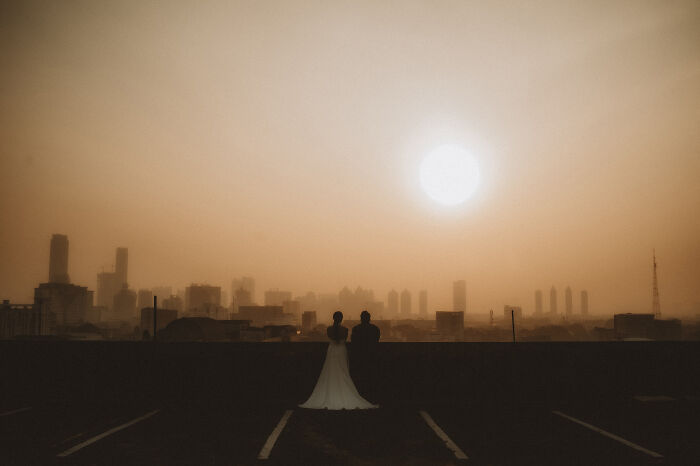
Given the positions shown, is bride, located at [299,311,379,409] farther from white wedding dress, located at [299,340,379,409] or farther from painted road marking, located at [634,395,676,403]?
painted road marking, located at [634,395,676,403]

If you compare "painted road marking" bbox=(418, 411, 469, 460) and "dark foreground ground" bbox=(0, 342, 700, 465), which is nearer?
"painted road marking" bbox=(418, 411, 469, 460)

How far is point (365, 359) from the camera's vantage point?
16.5 meters

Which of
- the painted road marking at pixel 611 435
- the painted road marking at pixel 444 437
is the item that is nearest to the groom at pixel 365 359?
the painted road marking at pixel 444 437

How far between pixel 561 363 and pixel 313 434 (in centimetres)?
885

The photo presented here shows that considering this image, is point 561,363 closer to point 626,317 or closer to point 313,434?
point 313,434

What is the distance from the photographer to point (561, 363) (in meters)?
18.7

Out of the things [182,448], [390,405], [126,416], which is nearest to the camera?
[182,448]

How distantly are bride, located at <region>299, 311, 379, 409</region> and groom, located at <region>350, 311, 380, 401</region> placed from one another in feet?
1.03

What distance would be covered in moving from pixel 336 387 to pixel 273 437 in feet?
13.5

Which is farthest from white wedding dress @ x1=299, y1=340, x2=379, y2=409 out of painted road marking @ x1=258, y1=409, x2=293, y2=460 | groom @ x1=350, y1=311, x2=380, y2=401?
painted road marking @ x1=258, y1=409, x2=293, y2=460

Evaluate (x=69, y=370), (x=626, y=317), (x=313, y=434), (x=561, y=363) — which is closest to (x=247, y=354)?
(x=69, y=370)

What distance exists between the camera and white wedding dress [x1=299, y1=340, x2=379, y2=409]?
52.5ft

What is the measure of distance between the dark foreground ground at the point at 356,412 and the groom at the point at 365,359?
2.49 ft

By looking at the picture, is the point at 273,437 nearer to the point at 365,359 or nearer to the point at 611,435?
the point at 365,359
